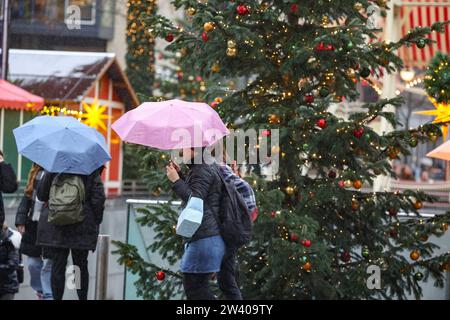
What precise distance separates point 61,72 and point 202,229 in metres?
26.8

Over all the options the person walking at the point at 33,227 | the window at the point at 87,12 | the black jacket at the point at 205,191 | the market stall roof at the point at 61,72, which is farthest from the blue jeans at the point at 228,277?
the window at the point at 87,12

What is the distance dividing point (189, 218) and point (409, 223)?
4.33m

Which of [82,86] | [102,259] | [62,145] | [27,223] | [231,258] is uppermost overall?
[82,86]

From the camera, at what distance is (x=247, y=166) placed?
446 inches

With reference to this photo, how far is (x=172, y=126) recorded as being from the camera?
829 centimetres

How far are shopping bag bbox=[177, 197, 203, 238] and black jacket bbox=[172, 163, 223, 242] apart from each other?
0.10 m

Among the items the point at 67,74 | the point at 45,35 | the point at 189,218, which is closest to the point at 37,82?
the point at 67,74

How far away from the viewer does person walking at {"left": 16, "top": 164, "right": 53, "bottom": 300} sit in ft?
34.4

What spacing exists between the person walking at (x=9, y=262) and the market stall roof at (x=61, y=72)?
2146cm

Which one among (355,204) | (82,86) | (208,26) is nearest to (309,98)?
(355,204)

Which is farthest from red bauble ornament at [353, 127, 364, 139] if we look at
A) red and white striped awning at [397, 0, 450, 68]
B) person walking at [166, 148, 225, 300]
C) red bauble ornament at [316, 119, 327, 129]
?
Answer: red and white striped awning at [397, 0, 450, 68]

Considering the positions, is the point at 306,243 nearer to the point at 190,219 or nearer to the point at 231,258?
the point at 231,258

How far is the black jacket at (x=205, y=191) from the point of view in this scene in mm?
7750

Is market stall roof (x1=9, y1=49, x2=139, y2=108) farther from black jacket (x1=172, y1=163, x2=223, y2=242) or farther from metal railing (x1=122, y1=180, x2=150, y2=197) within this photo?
black jacket (x1=172, y1=163, x2=223, y2=242)
